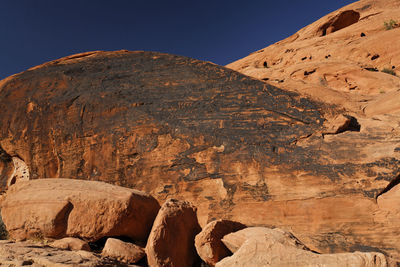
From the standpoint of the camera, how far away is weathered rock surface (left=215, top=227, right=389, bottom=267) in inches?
97.7

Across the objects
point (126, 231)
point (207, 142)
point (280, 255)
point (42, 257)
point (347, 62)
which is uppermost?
point (347, 62)

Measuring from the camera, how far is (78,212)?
3693 mm

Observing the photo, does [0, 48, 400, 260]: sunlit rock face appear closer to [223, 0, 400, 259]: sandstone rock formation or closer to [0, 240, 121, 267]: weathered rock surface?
[223, 0, 400, 259]: sandstone rock formation

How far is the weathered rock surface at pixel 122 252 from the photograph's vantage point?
3.19m

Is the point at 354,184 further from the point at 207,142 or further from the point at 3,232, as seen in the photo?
the point at 3,232

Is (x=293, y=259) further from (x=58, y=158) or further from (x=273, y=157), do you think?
(x=58, y=158)

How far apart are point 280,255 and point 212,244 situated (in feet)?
3.43

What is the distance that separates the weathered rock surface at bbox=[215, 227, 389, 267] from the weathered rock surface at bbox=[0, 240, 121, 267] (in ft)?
4.85

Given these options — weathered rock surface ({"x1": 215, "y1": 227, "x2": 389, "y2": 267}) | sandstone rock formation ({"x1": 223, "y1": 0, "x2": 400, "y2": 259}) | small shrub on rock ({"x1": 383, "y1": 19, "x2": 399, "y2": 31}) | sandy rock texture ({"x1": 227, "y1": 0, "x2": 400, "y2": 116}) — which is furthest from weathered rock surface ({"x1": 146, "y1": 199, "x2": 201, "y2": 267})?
small shrub on rock ({"x1": 383, "y1": 19, "x2": 399, "y2": 31})

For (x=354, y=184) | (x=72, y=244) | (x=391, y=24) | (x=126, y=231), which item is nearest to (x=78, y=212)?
(x=72, y=244)

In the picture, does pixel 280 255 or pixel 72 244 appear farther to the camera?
pixel 72 244

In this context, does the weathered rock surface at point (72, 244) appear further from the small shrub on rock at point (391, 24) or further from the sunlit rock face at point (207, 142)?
the small shrub on rock at point (391, 24)

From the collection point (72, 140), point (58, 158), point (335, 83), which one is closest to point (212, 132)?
point (72, 140)

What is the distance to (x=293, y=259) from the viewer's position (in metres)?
2.68
